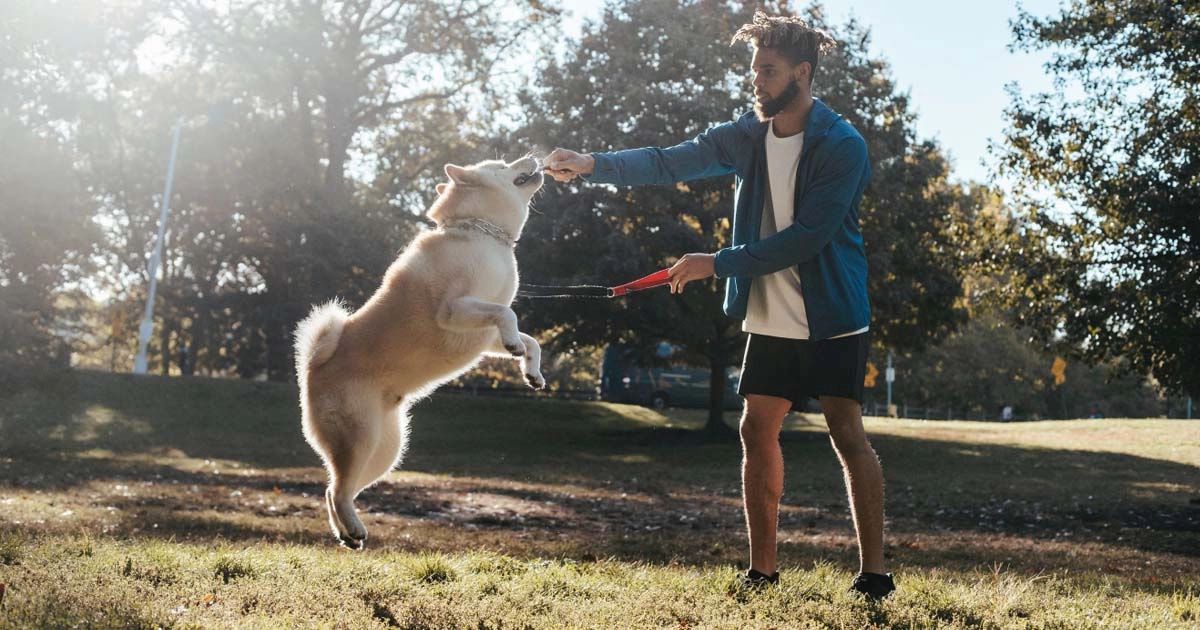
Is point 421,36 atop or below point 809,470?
atop

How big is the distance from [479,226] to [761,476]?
187cm

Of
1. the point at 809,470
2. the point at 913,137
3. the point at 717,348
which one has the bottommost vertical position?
the point at 809,470

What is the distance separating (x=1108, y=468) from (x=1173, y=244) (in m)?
8.43

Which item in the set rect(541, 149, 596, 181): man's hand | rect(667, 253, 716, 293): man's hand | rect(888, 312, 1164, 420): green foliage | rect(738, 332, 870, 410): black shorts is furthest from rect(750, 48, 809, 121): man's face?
rect(888, 312, 1164, 420): green foliage

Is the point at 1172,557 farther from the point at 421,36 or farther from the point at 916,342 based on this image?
the point at 421,36

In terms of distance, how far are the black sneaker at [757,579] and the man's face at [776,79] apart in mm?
2282

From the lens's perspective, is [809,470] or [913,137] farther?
[913,137]

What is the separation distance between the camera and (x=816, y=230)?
15.4ft

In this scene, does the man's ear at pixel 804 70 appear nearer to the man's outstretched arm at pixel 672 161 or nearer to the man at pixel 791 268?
the man at pixel 791 268

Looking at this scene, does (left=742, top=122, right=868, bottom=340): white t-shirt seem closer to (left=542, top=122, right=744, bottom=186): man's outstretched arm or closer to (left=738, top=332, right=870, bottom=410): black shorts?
(left=738, top=332, right=870, bottom=410): black shorts

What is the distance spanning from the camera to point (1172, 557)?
9.17 metres

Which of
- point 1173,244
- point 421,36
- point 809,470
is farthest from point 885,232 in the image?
point 421,36

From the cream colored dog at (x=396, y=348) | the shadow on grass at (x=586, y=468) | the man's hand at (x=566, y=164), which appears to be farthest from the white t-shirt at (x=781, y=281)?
the shadow on grass at (x=586, y=468)

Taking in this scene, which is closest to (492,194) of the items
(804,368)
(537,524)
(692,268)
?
(692,268)
